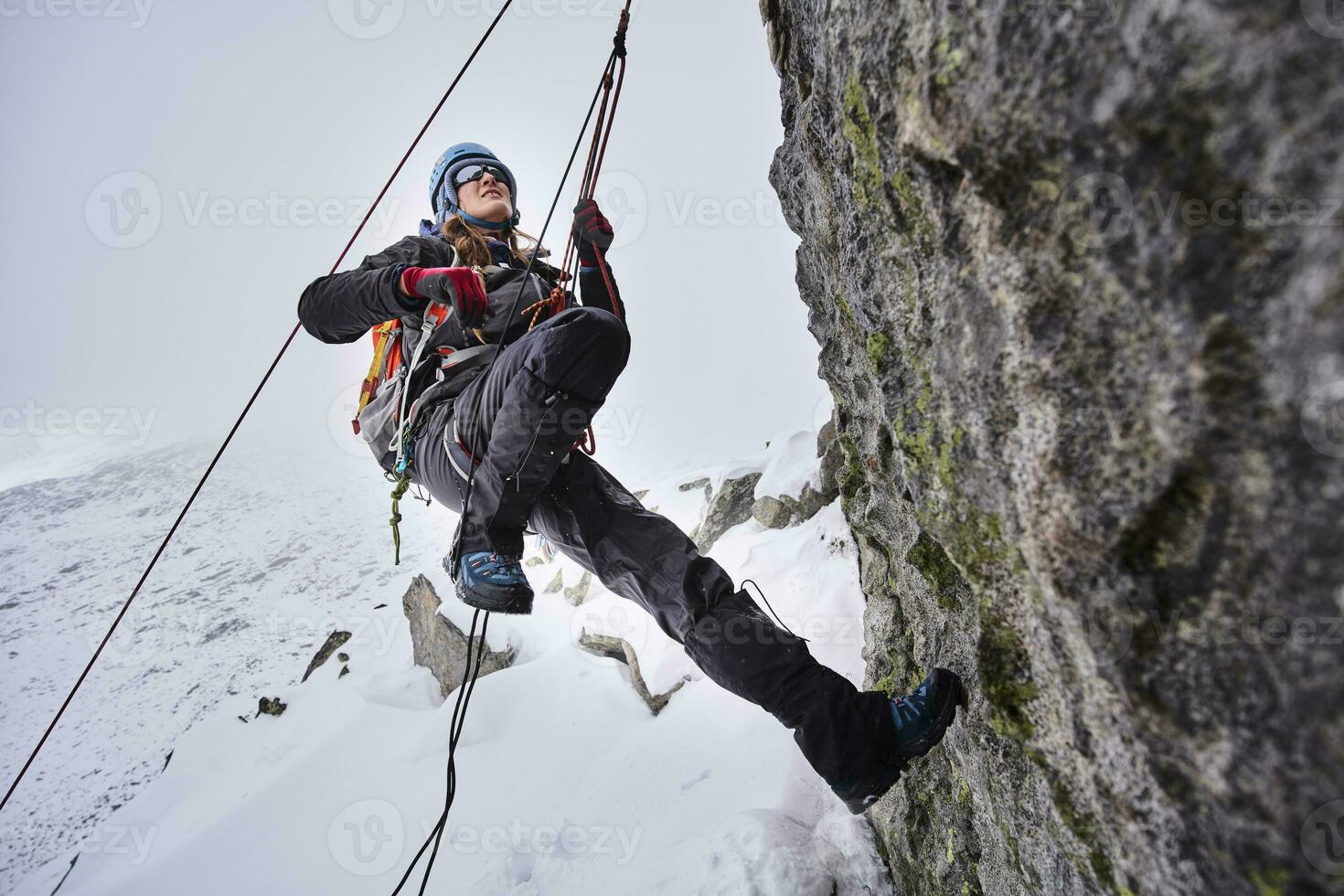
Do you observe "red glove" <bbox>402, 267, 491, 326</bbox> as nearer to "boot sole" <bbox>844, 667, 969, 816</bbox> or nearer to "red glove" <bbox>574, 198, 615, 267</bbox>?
"red glove" <bbox>574, 198, 615, 267</bbox>

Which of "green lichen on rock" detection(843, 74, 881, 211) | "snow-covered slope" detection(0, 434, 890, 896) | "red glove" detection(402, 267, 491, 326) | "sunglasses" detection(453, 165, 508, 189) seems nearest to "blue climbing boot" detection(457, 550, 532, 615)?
"red glove" detection(402, 267, 491, 326)

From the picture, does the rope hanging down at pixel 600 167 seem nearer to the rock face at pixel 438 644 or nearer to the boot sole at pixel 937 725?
the boot sole at pixel 937 725

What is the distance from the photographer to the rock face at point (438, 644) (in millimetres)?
6832

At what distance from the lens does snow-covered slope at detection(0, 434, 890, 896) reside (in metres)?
3.02

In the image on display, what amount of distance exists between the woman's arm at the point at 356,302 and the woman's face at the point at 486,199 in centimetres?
83

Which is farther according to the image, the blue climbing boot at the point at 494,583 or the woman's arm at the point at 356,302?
the woman's arm at the point at 356,302

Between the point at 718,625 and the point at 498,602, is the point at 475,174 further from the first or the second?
the point at 718,625

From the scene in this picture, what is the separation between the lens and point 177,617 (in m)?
18.2

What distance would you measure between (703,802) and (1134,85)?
3.60m

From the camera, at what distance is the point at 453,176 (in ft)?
12.2

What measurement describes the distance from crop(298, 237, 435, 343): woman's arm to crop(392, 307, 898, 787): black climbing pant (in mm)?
464

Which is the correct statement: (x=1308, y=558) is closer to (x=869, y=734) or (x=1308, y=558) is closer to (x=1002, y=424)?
(x=1002, y=424)

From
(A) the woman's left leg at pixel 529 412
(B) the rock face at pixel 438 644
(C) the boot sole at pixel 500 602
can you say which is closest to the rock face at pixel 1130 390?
(A) the woman's left leg at pixel 529 412

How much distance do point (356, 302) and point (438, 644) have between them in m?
6.23
